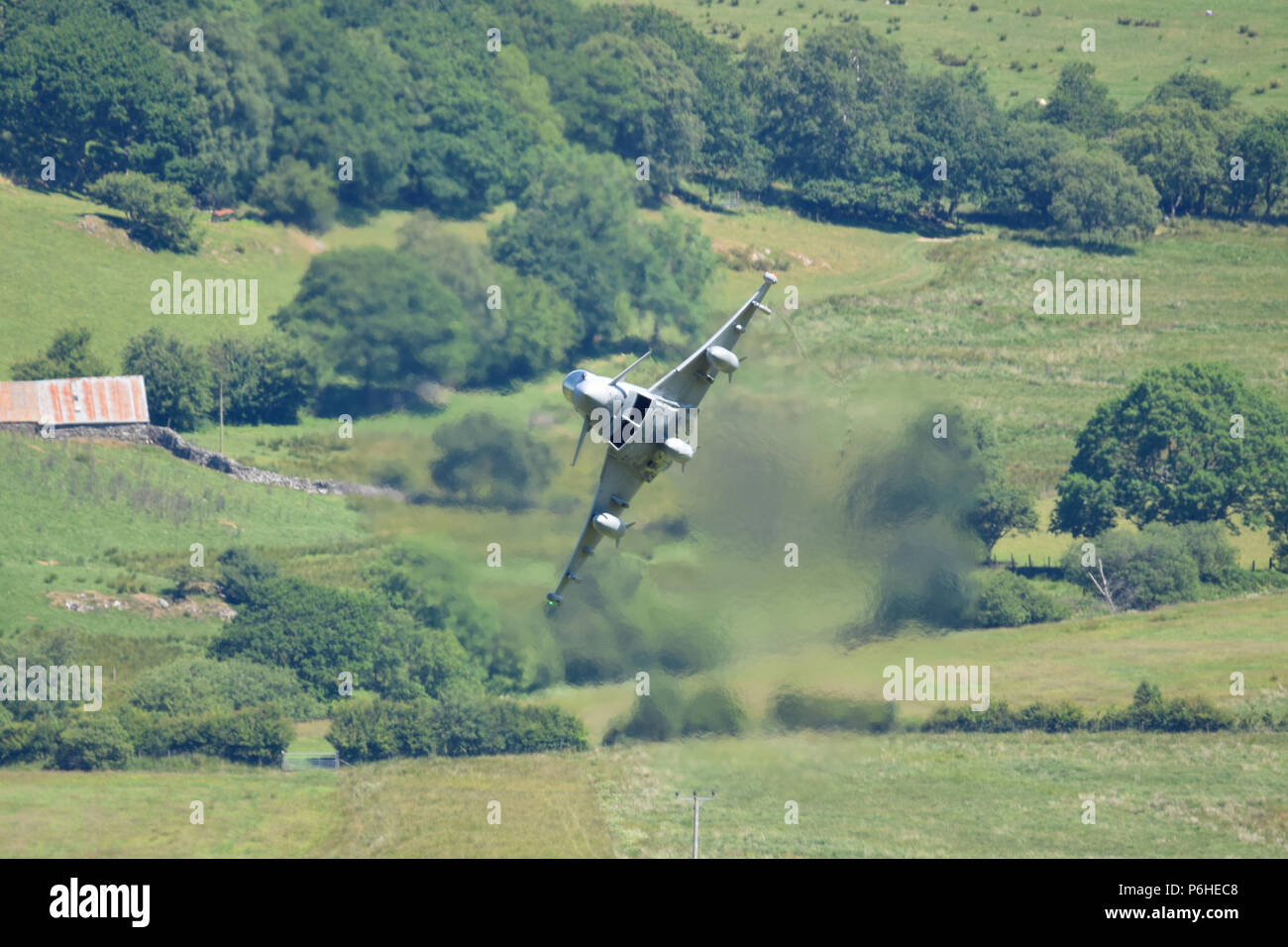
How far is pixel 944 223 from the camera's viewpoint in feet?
619

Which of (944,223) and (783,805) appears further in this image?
(944,223)

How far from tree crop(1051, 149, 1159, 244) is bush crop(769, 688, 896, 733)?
297 ft

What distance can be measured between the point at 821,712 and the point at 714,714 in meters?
5.15

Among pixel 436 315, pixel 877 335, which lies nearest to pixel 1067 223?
pixel 877 335

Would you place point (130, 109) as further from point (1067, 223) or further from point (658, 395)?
point (658, 395)

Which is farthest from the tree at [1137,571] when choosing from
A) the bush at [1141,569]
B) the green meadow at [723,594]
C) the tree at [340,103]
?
the tree at [340,103]

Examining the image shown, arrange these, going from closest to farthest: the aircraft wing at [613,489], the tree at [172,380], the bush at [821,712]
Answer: the aircraft wing at [613,489]
the bush at [821,712]
the tree at [172,380]

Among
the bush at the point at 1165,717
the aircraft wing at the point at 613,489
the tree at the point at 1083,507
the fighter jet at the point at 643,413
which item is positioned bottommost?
the bush at the point at 1165,717

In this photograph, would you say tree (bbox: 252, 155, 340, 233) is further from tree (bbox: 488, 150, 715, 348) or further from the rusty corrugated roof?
the rusty corrugated roof

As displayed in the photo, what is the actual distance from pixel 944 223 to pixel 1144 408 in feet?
145

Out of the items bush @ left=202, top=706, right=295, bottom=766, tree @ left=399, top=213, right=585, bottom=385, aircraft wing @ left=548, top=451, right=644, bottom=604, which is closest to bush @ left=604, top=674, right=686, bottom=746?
bush @ left=202, top=706, right=295, bottom=766

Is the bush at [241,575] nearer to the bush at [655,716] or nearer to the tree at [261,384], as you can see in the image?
the tree at [261,384]

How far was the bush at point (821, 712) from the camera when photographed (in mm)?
101062

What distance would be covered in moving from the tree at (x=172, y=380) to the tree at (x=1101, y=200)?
78.5 metres
